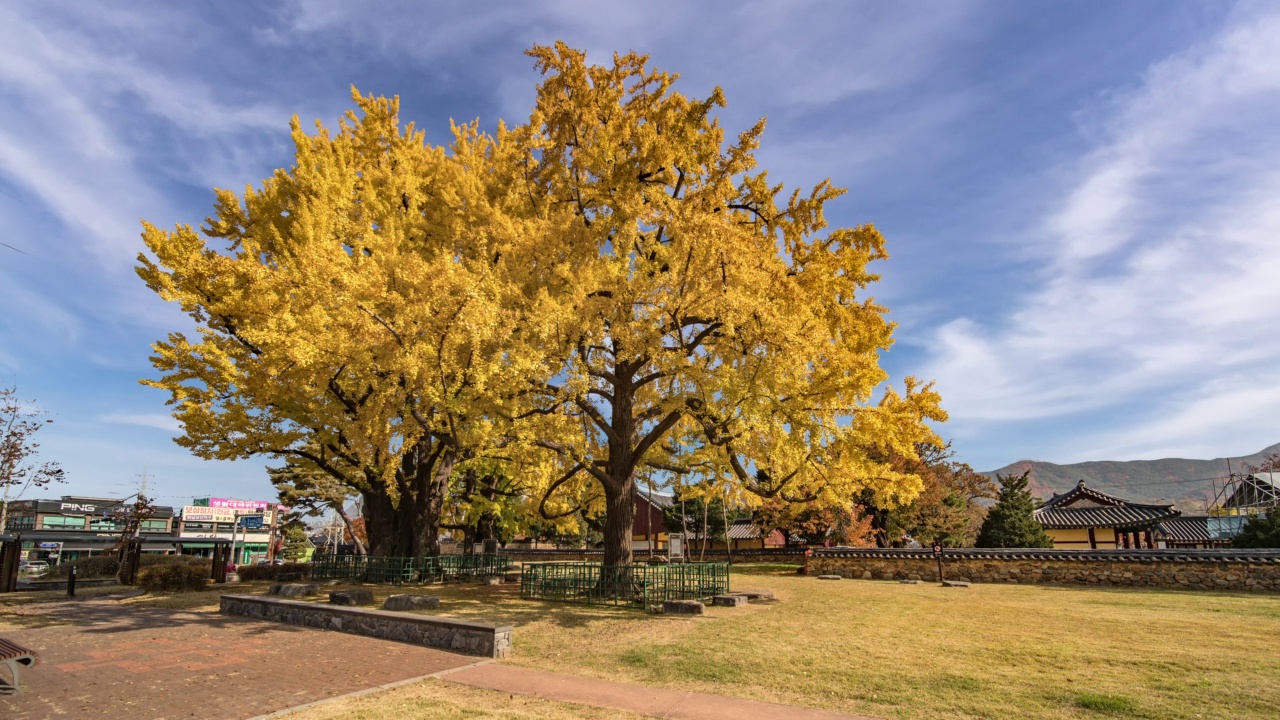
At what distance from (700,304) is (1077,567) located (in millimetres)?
17298

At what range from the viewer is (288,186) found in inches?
706

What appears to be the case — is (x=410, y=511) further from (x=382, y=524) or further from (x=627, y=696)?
(x=627, y=696)

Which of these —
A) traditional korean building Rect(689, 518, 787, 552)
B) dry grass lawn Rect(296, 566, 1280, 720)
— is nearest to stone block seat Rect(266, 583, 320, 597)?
dry grass lawn Rect(296, 566, 1280, 720)

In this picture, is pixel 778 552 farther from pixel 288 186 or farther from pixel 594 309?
pixel 288 186

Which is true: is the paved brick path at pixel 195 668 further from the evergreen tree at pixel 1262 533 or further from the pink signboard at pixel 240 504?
the pink signboard at pixel 240 504

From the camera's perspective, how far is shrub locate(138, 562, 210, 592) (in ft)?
61.7

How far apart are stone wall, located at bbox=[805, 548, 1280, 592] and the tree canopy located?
33.2 ft

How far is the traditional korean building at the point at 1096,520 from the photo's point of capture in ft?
101

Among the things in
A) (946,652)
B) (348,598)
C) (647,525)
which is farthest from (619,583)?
(647,525)

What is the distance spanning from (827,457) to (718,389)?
10.8 ft

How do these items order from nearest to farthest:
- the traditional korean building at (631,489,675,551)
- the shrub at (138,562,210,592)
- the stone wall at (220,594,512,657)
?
the stone wall at (220,594,512,657) < the shrub at (138,562,210,592) < the traditional korean building at (631,489,675,551)

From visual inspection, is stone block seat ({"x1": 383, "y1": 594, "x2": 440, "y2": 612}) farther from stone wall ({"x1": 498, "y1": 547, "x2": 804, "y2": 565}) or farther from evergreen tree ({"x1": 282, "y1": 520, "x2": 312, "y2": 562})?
evergreen tree ({"x1": 282, "y1": 520, "x2": 312, "y2": 562})

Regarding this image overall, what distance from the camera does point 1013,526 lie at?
27.3m

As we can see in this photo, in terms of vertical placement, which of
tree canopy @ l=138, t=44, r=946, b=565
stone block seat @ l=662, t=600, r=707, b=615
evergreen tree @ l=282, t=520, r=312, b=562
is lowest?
evergreen tree @ l=282, t=520, r=312, b=562
